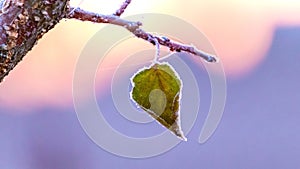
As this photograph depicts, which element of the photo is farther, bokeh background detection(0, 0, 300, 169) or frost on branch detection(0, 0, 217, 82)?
bokeh background detection(0, 0, 300, 169)

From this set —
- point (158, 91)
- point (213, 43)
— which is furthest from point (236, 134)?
point (158, 91)

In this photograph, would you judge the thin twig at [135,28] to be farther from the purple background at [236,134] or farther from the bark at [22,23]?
the purple background at [236,134]

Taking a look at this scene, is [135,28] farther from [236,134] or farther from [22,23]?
[236,134]

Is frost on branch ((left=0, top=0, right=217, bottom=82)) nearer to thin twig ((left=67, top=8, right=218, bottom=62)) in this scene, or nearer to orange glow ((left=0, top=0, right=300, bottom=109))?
thin twig ((left=67, top=8, right=218, bottom=62))

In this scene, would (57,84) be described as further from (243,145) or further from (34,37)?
(34,37)

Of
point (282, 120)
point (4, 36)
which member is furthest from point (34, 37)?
point (282, 120)

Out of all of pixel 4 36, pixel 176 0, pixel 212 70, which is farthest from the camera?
pixel 176 0

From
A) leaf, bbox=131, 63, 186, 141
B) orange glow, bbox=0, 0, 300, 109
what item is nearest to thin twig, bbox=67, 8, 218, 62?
leaf, bbox=131, 63, 186, 141
